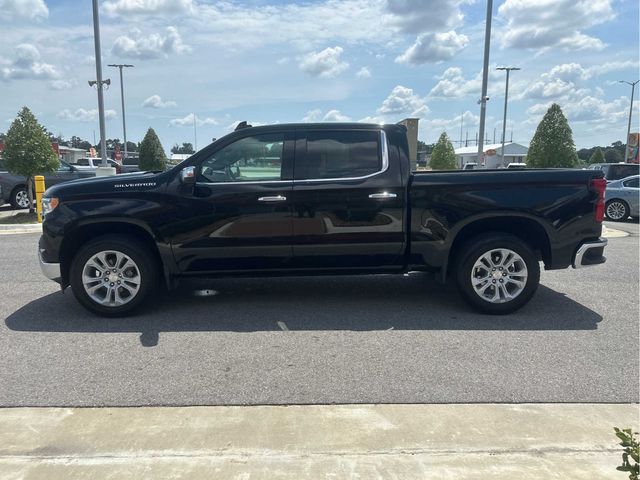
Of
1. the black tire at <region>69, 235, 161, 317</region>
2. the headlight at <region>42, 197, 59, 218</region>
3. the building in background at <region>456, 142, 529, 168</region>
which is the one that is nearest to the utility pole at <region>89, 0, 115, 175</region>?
the headlight at <region>42, 197, 59, 218</region>

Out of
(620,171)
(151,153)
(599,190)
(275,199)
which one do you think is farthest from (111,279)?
(151,153)

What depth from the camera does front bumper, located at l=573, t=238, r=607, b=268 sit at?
213 inches

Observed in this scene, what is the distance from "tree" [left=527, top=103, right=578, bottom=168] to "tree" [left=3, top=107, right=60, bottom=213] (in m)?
17.2

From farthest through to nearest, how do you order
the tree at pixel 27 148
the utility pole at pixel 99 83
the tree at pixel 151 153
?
the tree at pixel 151 153
the utility pole at pixel 99 83
the tree at pixel 27 148

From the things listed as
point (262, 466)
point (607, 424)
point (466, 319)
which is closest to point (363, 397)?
point (262, 466)

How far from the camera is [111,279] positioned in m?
5.33

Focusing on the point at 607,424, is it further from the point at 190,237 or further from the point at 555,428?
the point at 190,237

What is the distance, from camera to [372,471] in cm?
289

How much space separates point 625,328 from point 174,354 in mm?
4193

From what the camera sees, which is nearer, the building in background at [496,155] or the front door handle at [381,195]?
the front door handle at [381,195]

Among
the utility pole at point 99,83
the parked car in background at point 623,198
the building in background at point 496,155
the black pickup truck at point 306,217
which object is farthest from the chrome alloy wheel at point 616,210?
the building in background at point 496,155

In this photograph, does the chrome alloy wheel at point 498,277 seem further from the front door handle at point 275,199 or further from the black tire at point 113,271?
the black tire at point 113,271

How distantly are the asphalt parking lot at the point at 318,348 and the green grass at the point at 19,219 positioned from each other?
8440 millimetres

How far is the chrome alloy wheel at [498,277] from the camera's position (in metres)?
5.40
